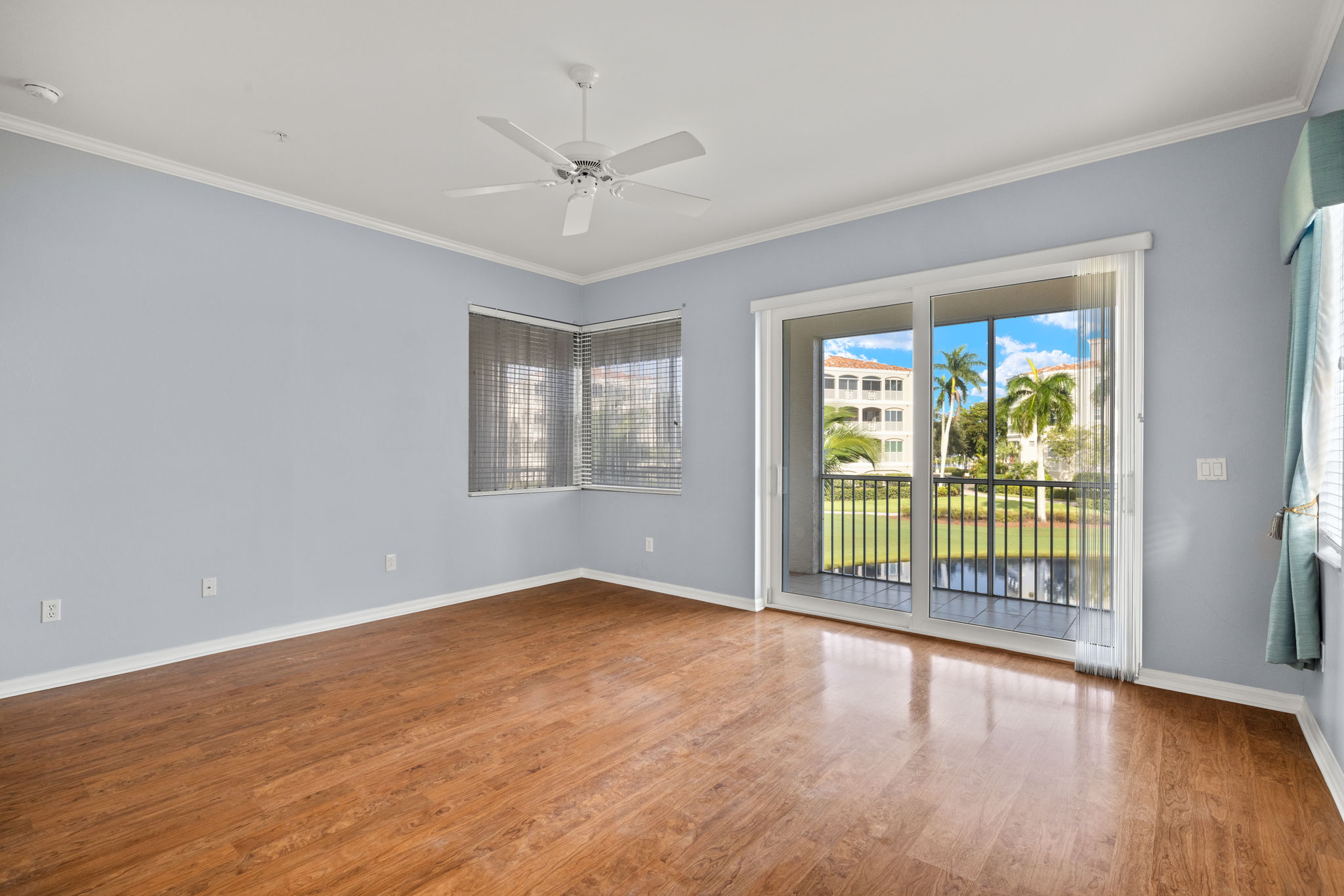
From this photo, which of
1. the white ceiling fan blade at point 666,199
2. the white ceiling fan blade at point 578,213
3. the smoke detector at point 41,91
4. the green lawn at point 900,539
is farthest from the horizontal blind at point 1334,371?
the smoke detector at point 41,91

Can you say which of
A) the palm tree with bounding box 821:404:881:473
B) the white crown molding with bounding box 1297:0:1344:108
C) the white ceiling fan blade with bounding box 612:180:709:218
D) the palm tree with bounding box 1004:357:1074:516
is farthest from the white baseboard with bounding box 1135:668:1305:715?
the white ceiling fan blade with bounding box 612:180:709:218

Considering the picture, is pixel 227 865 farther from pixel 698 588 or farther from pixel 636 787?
pixel 698 588

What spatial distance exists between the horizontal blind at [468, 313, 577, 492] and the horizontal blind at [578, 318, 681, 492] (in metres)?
0.18

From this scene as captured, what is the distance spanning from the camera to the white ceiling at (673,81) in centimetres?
228

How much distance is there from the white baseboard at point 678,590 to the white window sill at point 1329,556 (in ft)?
9.76

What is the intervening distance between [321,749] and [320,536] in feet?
6.26

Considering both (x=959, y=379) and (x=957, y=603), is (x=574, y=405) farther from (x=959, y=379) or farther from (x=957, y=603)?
(x=957, y=603)

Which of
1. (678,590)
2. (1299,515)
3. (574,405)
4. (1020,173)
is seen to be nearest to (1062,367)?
(1020,173)

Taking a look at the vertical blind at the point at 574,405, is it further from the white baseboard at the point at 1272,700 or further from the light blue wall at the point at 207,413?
the white baseboard at the point at 1272,700

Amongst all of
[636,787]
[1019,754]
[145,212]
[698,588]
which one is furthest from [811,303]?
[145,212]

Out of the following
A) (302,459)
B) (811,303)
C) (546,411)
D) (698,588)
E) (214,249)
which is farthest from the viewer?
(546,411)

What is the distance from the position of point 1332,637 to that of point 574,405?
495cm

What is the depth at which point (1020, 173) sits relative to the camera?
138 inches

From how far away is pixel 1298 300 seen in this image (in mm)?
2393
